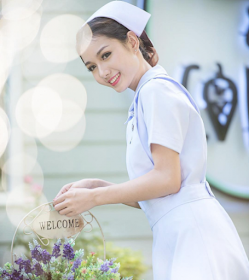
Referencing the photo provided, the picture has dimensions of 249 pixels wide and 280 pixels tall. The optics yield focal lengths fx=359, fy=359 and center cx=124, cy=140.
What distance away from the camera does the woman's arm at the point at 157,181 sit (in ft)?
3.47

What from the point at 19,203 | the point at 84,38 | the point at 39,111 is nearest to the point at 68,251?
the point at 84,38

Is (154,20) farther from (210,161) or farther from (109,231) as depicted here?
(109,231)

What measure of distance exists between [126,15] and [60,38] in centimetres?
161

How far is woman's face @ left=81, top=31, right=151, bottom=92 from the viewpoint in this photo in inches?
48.6

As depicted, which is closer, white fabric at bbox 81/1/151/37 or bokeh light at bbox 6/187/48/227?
white fabric at bbox 81/1/151/37

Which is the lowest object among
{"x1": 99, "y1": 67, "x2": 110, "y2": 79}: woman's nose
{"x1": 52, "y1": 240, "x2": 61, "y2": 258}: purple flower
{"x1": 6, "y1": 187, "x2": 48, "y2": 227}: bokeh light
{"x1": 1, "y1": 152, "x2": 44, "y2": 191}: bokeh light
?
{"x1": 6, "y1": 187, "x2": 48, "y2": 227}: bokeh light

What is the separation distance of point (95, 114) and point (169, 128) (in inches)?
70.4

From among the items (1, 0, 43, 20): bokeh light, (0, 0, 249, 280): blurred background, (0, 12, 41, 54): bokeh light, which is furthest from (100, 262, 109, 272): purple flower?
(1, 0, 43, 20): bokeh light

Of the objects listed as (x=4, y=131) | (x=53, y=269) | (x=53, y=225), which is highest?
(x=53, y=225)

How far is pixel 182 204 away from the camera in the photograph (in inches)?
43.4

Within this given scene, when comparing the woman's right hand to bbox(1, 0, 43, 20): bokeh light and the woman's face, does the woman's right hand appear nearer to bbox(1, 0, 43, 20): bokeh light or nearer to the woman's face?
the woman's face

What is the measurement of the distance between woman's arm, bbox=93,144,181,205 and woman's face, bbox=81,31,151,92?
Result: 0.33 m

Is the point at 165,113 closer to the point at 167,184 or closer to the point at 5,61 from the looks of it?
the point at 167,184

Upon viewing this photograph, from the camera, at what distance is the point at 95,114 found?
279cm
